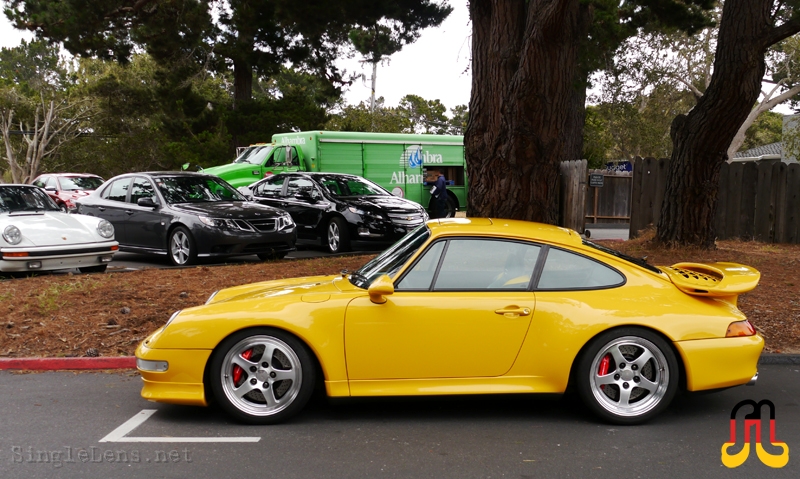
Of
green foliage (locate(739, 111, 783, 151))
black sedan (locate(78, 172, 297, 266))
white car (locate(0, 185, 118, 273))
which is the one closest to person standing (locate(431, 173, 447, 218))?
black sedan (locate(78, 172, 297, 266))

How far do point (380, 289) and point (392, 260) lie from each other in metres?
0.62

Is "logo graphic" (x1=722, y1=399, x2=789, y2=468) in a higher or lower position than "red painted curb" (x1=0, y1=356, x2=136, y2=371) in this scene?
higher

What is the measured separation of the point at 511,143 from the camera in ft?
28.1

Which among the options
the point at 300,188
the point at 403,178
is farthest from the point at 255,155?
the point at 300,188

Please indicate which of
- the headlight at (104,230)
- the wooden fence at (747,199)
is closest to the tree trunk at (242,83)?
the wooden fence at (747,199)

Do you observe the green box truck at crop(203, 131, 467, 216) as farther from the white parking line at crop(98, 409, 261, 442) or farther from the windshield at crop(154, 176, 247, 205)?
the white parking line at crop(98, 409, 261, 442)

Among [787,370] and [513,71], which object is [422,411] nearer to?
[787,370]

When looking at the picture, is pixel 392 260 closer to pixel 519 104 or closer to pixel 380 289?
pixel 380 289

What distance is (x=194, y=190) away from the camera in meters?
12.6

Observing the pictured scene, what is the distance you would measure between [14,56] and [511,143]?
252ft

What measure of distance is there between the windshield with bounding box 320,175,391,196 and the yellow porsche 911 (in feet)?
33.1

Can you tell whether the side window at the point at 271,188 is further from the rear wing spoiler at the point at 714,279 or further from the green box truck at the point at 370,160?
the rear wing spoiler at the point at 714,279

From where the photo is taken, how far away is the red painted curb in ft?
20.7

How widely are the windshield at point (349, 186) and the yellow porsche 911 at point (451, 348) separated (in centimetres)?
1009
